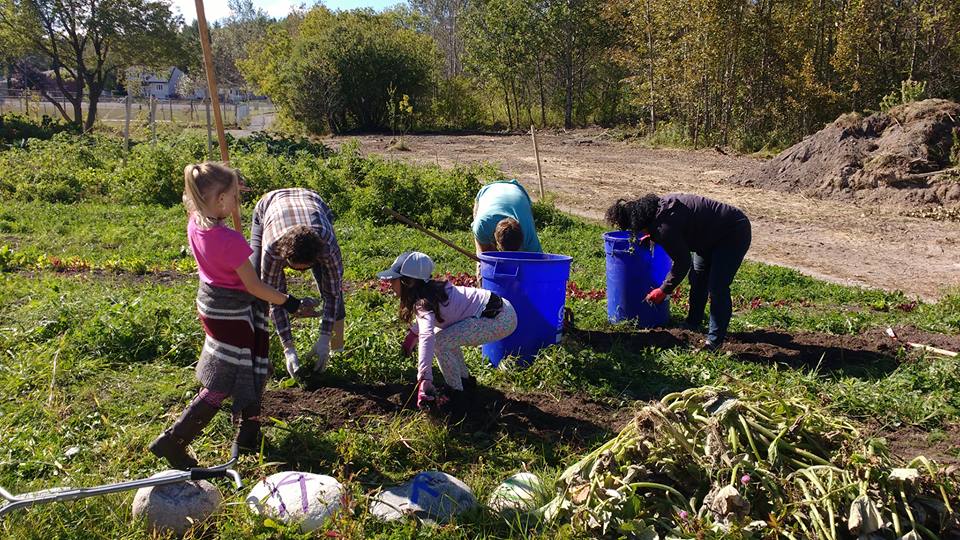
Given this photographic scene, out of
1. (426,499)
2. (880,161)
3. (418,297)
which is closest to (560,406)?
(418,297)

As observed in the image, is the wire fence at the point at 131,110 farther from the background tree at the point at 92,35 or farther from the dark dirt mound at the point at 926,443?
the dark dirt mound at the point at 926,443

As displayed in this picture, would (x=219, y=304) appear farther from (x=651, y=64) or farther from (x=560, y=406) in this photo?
(x=651, y=64)

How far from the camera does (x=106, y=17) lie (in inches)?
1157

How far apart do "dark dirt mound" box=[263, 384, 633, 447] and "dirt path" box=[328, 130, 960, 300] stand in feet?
17.7

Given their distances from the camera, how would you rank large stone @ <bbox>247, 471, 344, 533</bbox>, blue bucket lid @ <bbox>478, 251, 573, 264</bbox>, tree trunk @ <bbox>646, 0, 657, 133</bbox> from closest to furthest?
large stone @ <bbox>247, 471, 344, 533</bbox> < blue bucket lid @ <bbox>478, 251, 573, 264</bbox> < tree trunk @ <bbox>646, 0, 657, 133</bbox>

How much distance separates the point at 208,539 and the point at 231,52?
327 ft

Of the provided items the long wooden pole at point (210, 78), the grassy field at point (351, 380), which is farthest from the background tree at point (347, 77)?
the long wooden pole at point (210, 78)

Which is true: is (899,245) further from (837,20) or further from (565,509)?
(837,20)

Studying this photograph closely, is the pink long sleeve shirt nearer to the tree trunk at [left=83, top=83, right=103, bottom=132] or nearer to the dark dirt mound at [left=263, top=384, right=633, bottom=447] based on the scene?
the dark dirt mound at [left=263, top=384, right=633, bottom=447]

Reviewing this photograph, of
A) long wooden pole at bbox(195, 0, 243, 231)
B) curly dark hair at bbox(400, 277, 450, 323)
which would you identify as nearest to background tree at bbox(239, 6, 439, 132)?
long wooden pole at bbox(195, 0, 243, 231)

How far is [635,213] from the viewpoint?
17.8ft

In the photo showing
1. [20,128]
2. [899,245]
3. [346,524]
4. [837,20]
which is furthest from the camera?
[20,128]

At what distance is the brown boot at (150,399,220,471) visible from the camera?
11.4ft

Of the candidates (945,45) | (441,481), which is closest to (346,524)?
(441,481)
